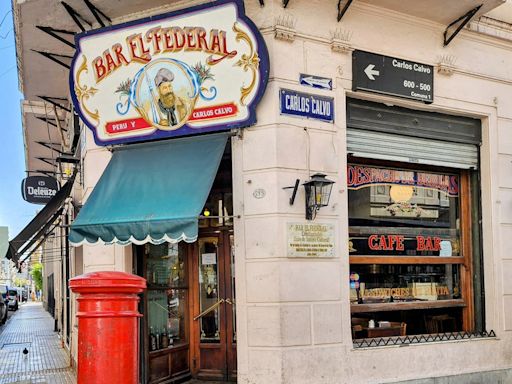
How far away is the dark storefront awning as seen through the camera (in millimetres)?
10267

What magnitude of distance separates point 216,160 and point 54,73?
530cm

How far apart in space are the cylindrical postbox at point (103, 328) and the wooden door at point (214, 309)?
5.08 meters

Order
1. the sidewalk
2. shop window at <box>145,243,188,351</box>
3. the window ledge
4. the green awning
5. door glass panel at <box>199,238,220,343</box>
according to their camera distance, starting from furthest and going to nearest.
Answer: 1. the sidewalk
2. door glass panel at <box>199,238,220,343</box>
3. shop window at <box>145,243,188,351</box>
4. the window ledge
5. the green awning

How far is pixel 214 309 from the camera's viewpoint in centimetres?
895

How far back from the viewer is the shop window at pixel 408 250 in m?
8.67

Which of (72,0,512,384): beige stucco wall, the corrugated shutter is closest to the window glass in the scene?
the corrugated shutter

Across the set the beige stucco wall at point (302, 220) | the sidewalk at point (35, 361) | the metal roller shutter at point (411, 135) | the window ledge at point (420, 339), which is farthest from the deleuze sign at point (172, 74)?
the sidewalk at point (35, 361)

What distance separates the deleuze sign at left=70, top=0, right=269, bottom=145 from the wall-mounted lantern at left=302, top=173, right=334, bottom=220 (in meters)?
1.08

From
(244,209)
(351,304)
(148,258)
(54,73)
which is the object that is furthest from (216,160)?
(54,73)

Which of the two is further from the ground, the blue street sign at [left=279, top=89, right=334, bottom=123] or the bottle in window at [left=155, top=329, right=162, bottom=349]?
the blue street sign at [left=279, top=89, right=334, bottom=123]

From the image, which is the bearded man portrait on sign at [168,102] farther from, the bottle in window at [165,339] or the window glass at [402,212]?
the bottle in window at [165,339]

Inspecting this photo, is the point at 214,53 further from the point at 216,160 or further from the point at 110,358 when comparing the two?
the point at 110,358

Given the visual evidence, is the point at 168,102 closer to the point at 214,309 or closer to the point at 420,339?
the point at 214,309

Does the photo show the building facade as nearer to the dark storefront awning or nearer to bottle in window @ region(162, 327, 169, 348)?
bottle in window @ region(162, 327, 169, 348)
